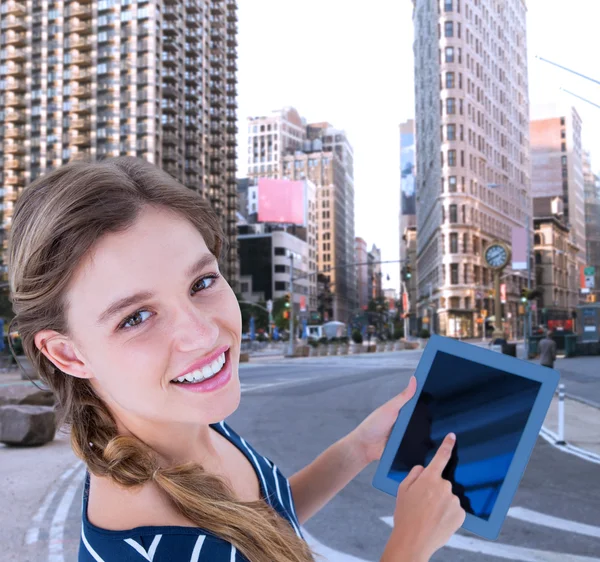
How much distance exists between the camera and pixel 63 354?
137cm

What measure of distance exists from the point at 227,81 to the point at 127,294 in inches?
4286

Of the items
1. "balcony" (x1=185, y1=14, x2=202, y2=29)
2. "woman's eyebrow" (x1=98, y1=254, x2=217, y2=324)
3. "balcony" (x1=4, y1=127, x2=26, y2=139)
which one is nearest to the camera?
"woman's eyebrow" (x1=98, y1=254, x2=217, y2=324)

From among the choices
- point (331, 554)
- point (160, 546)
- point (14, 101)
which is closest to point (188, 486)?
point (160, 546)

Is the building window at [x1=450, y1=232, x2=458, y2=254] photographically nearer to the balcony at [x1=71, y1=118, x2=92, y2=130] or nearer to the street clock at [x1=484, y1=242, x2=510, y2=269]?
the street clock at [x1=484, y1=242, x2=510, y2=269]

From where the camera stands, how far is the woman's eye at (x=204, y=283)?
142cm

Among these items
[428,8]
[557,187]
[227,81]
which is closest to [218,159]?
[227,81]

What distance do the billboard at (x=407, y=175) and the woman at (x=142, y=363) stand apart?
16253 centimetres

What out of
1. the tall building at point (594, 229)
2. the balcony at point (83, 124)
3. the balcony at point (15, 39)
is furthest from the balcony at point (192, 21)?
the tall building at point (594, 229)

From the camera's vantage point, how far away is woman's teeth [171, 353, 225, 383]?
1332 mm

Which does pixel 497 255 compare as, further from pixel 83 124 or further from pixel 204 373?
pixel 83 124

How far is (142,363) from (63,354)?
0.21 meters

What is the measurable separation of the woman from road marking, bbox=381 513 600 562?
3.59 metres

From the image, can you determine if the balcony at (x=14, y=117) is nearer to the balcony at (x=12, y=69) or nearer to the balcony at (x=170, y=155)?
the balcony at (x=12, y=69)

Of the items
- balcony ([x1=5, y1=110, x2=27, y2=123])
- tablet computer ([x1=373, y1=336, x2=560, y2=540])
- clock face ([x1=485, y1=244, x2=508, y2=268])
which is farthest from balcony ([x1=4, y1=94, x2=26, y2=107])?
tablet computer ([x1=373, y1=336, x2=560, y2=540])
